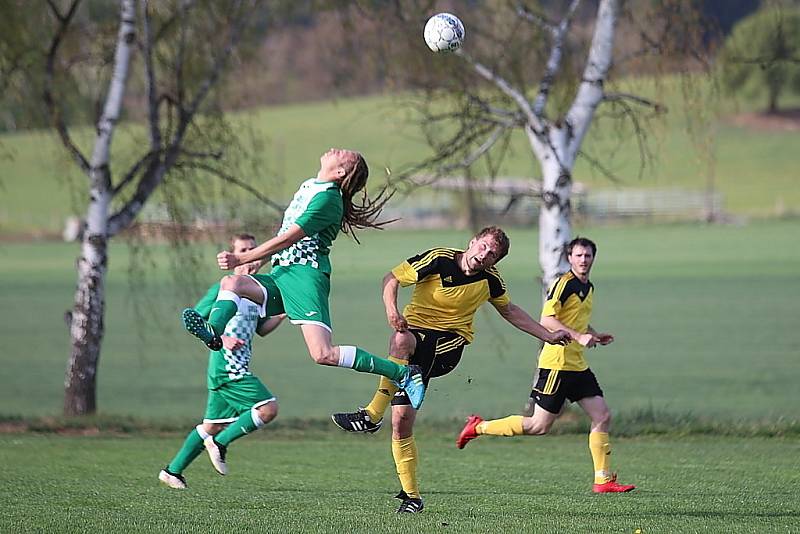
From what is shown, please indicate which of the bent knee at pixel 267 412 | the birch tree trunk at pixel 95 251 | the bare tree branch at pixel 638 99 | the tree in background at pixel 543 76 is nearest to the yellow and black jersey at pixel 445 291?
the bent knee at pixel 267 412

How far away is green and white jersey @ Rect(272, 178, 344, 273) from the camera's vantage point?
25.5 feet

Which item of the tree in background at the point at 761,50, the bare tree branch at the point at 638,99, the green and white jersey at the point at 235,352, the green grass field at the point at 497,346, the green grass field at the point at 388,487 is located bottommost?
the green grass field at the point at 497,346

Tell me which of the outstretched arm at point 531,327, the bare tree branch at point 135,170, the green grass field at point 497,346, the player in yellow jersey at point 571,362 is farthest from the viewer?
the green grass field at point 497,346

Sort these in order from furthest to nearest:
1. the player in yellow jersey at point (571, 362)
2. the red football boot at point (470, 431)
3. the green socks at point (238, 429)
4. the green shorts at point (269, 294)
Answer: the red football boot at point (470, 431) < the player in yellow jersey at point (571, 362) < the green socks at point (238, 429) < the green shorts at point (269, 294)

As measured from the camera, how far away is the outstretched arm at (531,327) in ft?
28.1

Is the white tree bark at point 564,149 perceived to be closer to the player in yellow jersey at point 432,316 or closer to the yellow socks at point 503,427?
the yellow socks at point 503,427

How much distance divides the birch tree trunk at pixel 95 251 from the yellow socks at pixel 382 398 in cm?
713

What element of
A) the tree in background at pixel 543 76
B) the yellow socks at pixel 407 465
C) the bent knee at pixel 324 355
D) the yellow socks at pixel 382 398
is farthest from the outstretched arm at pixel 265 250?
the tree in background at pixel 543 76

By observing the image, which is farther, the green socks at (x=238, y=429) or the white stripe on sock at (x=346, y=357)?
the green socks at (x=238, y=429)

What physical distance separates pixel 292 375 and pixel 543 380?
46.6 feet

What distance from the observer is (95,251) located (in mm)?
14719

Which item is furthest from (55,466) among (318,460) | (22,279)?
(22,279)

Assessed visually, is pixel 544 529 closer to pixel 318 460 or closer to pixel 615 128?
pixel 318 460

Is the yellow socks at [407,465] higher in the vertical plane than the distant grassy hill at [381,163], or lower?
A: lower
